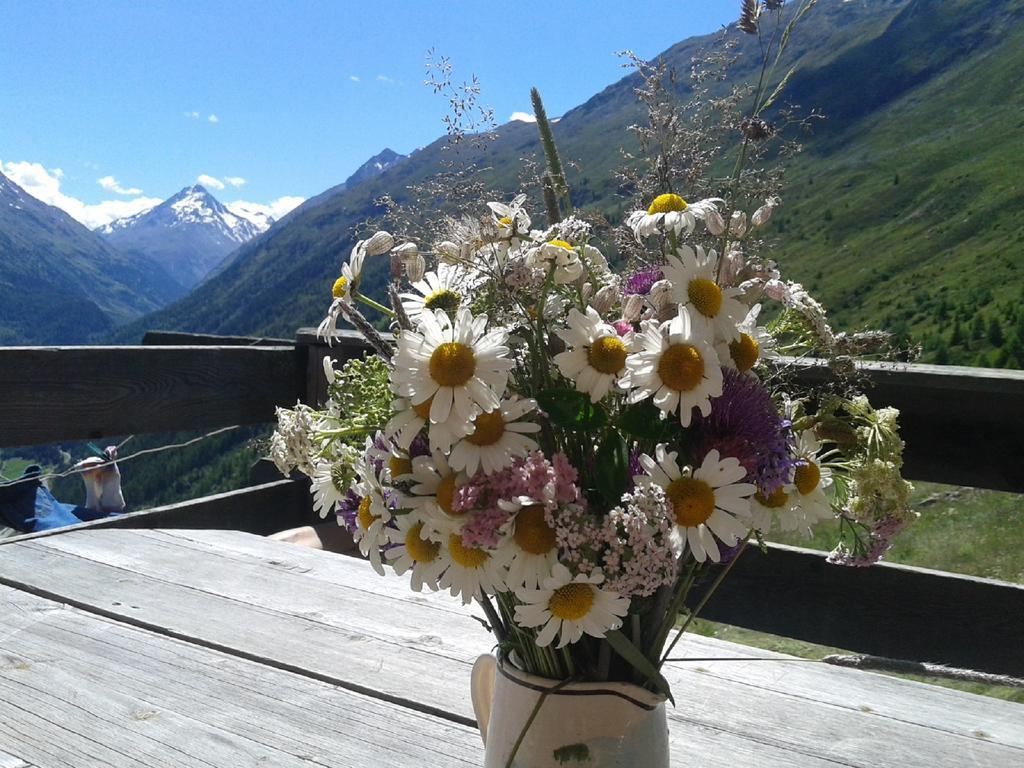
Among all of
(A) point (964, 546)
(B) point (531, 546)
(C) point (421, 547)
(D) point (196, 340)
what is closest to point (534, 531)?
(B) point (531, 546)

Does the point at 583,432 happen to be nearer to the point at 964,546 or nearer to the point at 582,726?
the point at 582,726

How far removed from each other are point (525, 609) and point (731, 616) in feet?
4.74

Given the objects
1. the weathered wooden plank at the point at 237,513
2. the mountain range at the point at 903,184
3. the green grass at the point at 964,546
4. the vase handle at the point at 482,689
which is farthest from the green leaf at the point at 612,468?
the mountain range at the point at 903,184

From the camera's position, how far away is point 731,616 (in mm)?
2043

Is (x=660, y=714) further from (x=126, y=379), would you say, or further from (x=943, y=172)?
(x=943, y=172)

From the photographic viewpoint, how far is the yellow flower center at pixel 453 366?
671mm

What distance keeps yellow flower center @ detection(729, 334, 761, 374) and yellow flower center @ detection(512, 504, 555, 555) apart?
21 centimetres

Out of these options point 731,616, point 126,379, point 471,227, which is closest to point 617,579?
point 471,227

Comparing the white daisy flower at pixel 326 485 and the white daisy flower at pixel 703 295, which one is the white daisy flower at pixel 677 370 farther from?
the white daisy flower at pixel 326 485

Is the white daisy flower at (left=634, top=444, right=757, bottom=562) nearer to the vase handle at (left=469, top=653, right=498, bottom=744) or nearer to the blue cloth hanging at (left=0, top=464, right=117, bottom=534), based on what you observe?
the vase handle at (left=469, top=653, right=498, bottom=744)

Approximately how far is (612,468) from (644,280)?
183mm

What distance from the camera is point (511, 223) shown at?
2.71ft

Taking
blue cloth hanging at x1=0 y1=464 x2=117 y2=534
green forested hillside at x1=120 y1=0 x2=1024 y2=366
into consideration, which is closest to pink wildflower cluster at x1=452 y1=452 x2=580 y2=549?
blue cloth hanging at x1=0 y1=464 x2=117 y2=534

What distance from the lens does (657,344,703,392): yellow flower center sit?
2.19 ft
